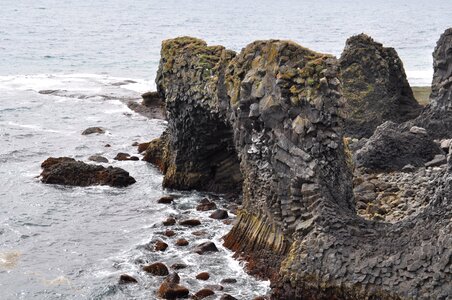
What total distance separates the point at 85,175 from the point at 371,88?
1777 centimetres

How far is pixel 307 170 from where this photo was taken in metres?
23.0

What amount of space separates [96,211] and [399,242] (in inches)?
661

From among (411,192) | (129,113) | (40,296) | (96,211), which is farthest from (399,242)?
(129,113)

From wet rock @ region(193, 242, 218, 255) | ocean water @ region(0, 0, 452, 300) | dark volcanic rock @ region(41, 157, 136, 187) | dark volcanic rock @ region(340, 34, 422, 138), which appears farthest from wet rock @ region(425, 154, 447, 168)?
dark volcanic rock @ region(41, 157, 136, 187)

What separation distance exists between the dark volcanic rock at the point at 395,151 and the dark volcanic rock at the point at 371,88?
26.0 feet

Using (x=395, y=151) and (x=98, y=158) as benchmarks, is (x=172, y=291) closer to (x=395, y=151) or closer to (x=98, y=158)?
(x=395, y=151)

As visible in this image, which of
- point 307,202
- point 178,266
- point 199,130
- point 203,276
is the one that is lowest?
point 178,266

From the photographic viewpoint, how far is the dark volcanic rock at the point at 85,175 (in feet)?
119

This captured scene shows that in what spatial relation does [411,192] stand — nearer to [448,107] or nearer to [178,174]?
[448,107]

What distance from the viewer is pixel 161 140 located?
40844 mm

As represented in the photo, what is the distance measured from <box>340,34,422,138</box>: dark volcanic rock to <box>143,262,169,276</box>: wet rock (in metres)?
19.6

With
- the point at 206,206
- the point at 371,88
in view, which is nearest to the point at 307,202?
the point at 206,206

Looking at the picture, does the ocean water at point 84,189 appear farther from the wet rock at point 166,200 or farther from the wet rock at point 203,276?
the wet rock at point 166,200

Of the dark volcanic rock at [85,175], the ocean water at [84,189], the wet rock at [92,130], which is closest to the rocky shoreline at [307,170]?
the ocean water at [84,189]
